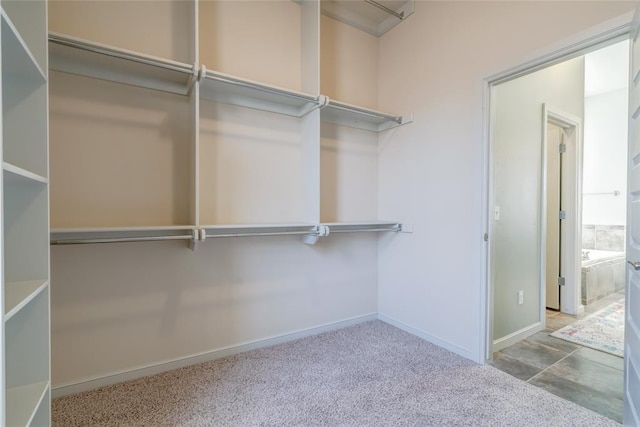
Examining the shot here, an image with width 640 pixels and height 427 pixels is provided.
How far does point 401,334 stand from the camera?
2.76 metres

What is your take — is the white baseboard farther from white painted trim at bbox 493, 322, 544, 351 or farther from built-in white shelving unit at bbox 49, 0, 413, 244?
built-in white shelving unit at bbox 49, 0, 413, 244

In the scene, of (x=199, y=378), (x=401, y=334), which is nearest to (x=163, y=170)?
(x=199, y=378)

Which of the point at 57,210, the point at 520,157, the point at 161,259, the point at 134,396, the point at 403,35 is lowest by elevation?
the point at 134,396

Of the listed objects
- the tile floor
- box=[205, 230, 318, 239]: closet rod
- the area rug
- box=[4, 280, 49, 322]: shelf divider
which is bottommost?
the tile floor

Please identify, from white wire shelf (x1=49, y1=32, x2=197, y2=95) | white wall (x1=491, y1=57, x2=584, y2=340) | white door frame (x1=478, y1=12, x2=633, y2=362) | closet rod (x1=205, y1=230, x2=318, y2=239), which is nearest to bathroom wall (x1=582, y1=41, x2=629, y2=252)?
white wall (x1=491, y1=57, x2=584, y2=340)

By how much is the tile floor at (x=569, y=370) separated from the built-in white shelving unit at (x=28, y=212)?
262cm

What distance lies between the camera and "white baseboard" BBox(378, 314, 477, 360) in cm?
232

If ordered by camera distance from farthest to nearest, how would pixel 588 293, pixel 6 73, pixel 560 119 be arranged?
pixel 588 293
pixel 560 119
pixel 6 73

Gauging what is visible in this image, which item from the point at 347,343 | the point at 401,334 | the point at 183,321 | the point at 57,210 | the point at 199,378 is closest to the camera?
the point at 57,210

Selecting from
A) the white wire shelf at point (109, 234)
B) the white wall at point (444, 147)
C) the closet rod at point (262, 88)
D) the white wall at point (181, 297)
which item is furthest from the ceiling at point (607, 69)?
the white wire shelf at point (109, 234)

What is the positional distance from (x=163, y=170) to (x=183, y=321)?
1057mm

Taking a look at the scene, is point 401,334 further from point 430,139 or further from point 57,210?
point 57,210

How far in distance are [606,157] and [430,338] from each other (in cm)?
467

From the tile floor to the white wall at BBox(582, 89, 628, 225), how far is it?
11.2 feet
